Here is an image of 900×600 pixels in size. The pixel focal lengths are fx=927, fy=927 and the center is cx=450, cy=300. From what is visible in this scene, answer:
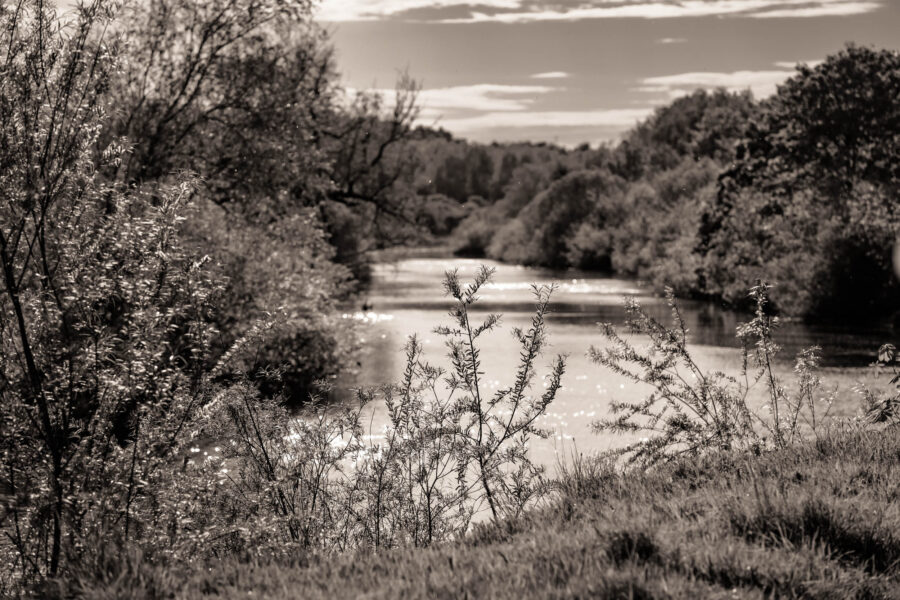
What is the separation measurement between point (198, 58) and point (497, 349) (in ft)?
43.2

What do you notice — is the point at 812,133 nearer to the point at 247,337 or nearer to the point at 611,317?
the point at 611,317

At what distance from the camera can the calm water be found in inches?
756

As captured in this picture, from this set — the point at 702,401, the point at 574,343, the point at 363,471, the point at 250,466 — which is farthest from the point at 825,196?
the point at 250,466

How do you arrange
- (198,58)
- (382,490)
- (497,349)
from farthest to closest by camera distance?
(497,349) → (198,58) → (382,490)

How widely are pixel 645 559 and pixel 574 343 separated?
25069 millimetres

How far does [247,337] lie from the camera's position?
809cm

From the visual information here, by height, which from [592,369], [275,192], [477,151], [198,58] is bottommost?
[592,369]

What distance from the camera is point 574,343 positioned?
29562 mm

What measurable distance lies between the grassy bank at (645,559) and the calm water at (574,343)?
3.93m

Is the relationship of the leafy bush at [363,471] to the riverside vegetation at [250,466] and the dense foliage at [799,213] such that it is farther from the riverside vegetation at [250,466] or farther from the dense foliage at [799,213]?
the dense foliage at [799,213]

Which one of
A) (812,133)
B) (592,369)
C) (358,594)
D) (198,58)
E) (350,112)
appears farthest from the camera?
(812,133)

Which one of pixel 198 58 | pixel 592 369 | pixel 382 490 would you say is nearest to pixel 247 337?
pixel 382 490

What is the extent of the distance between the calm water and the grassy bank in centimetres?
393

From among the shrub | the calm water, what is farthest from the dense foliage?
the shrub
